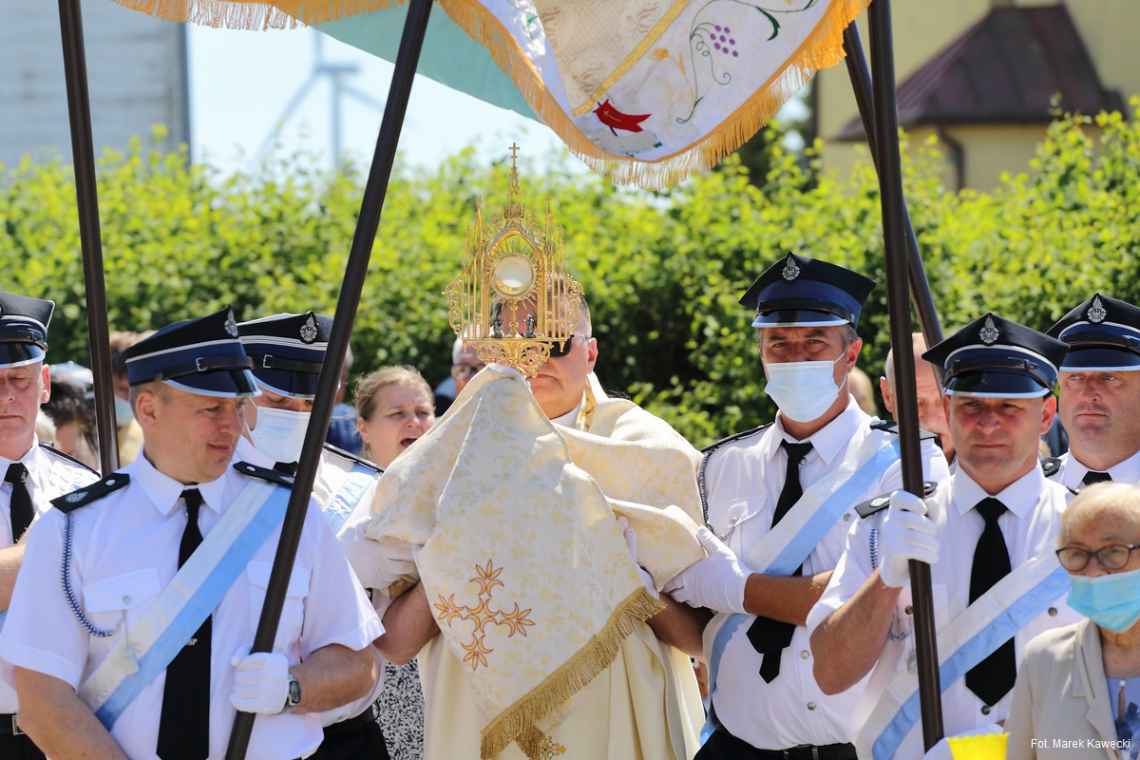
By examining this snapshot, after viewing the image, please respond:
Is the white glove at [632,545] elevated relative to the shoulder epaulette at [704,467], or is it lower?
lower

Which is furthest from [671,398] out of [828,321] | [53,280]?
[828,321]

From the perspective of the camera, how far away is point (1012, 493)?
4.81 m

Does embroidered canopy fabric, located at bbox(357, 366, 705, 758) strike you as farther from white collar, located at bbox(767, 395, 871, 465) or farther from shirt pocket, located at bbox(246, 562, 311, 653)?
shirt pocket, located at bbox(246, 562, 311, 653)

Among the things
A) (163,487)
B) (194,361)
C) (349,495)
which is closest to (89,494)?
(163,487)

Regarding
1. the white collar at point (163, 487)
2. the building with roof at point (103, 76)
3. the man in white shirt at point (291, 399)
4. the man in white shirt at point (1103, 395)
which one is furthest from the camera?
the building with roof at point (103, 76)

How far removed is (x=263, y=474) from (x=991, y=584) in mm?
1892

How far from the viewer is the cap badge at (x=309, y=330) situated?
5941 mm

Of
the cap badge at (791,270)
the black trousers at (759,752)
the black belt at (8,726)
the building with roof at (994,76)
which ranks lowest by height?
the black trousers at (759,752)

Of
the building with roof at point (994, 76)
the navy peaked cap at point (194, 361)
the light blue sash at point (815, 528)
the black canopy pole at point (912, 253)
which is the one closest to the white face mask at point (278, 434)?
the navy peaked cap at point (194, 361)

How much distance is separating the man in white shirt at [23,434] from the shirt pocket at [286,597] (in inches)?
43.3

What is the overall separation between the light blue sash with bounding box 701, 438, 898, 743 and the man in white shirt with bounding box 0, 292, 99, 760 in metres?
2.05

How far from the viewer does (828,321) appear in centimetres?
547

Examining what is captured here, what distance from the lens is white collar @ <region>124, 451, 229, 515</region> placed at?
470cm

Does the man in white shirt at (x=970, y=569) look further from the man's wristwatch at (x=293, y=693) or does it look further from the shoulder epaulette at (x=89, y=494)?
the shoulder epaulette at (x=89, y=494)
